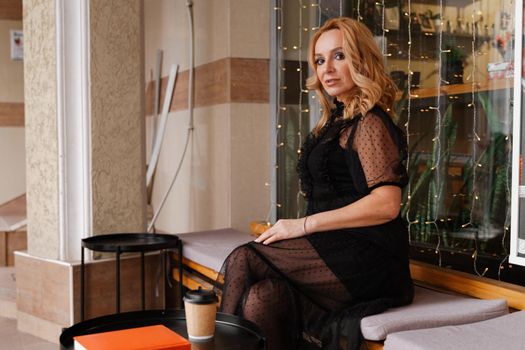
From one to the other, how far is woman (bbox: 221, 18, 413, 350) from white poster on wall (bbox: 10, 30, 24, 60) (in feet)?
16.5

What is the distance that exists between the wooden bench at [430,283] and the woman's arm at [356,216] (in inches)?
11.7

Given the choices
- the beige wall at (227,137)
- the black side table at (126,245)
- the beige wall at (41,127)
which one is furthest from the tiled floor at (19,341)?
the beige wall at (227,137)

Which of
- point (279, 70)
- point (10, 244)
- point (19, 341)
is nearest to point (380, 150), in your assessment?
point (279, 70)

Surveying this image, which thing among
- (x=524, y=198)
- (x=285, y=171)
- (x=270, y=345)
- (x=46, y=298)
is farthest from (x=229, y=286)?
(x=285, y=171)

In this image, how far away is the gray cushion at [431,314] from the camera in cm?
195

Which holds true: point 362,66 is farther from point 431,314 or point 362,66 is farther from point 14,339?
point 14,339

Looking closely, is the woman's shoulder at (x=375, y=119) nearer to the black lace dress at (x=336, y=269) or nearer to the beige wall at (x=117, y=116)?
the black lace dress at (x=336, y=269)

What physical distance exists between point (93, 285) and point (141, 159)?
653 millimetres

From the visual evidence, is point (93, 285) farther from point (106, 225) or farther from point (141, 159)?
point (141, 159)

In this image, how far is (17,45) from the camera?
6.54 m

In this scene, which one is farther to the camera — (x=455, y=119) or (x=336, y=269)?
(x=455, y=119)

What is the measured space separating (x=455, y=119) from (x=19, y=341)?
2309 mm

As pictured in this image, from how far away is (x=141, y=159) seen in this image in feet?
10.7

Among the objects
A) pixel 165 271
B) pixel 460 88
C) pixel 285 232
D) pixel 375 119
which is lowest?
pixel 165 271
